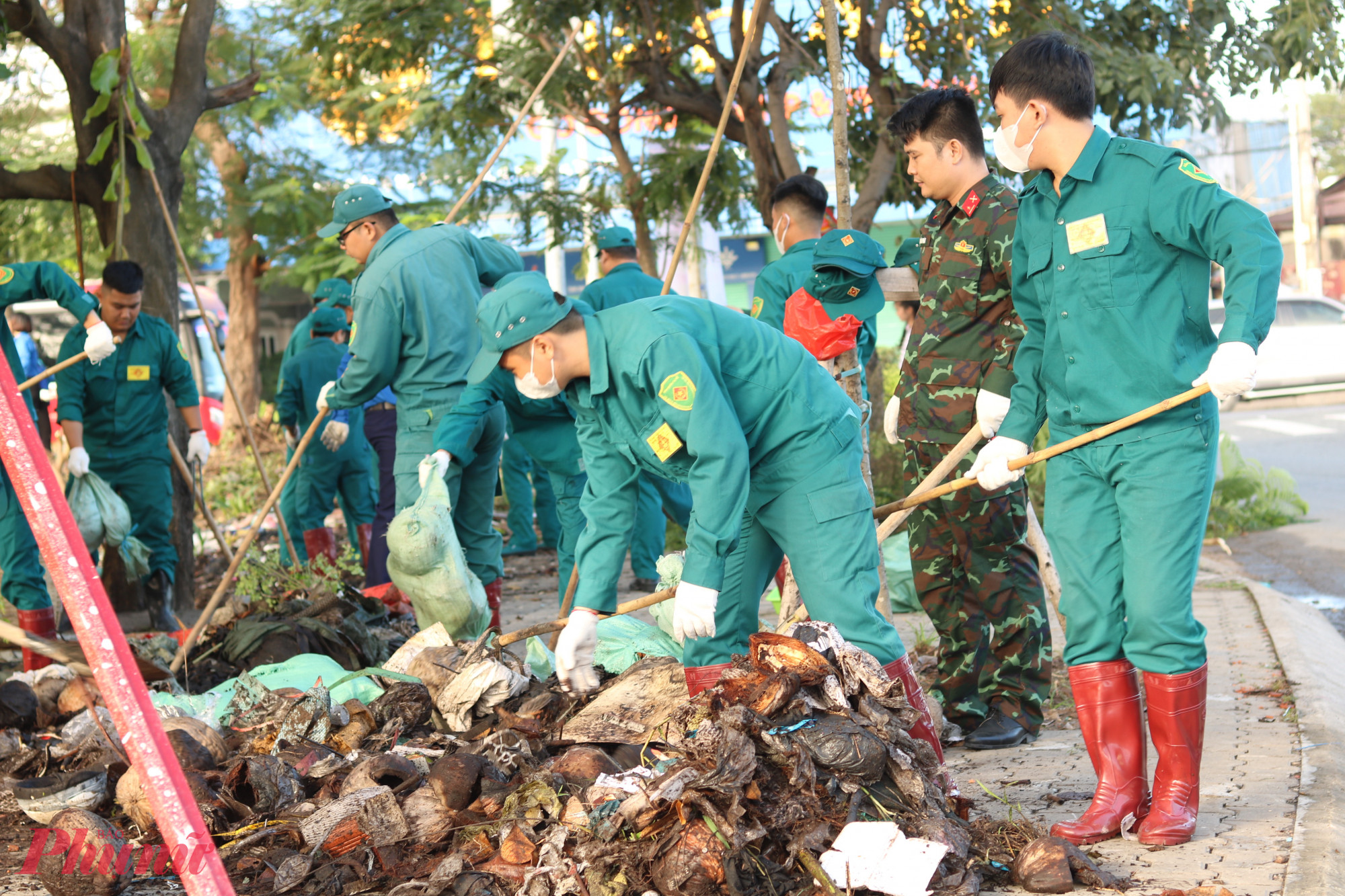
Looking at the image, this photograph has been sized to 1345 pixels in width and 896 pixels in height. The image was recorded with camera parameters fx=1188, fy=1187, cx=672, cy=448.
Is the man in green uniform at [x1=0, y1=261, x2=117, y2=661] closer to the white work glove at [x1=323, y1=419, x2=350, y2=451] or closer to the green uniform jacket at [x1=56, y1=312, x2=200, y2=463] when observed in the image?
the green uniform jacket at [x1=56, y1=312, x2=200, y2=463]

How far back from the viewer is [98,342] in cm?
549

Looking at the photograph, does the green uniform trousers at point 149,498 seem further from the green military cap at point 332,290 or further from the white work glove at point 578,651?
the white work glove at point 578,651

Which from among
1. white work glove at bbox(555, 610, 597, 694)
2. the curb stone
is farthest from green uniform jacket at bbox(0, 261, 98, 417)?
the curb stone

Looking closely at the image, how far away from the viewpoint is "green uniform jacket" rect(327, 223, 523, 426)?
5.22 m

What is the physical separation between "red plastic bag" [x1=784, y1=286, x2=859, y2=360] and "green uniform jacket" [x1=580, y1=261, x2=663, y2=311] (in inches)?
75.0

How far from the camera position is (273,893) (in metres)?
2.88

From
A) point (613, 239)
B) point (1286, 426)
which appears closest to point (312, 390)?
point (613, 239)

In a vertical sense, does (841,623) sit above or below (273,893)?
above

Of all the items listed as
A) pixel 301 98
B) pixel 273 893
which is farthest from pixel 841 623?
pixel 301 98

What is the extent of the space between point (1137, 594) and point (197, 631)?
375 cm

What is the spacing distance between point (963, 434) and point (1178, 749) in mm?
1325

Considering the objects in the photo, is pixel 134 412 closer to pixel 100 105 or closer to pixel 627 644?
pixel 100 105

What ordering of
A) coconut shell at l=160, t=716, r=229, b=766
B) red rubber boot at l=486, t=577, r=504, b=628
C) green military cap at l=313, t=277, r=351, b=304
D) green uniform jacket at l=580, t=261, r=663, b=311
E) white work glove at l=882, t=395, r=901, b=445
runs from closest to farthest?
coconut shell at l=160, t=716, r=229, b=766 → white work glove at l=882, t=395, r=901, b=445 → red rubber boot at l=486, t=577, r=504, b=628 → green uniform jacket at l=580, t=261, r=663, b=311 → green military cap at l=313, t=277, r=351, b=304

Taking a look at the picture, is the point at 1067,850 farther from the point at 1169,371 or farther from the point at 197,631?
the point at 197,631
